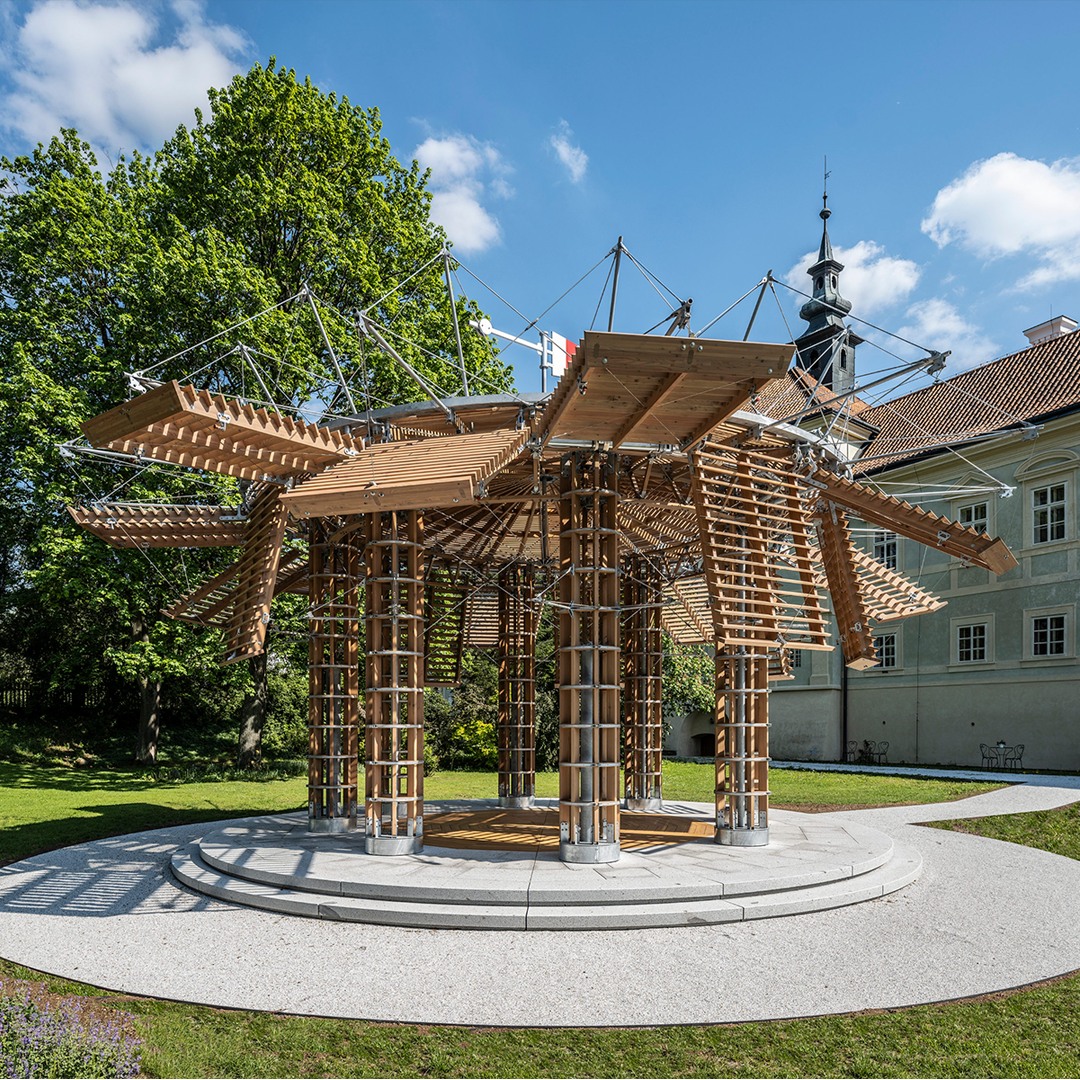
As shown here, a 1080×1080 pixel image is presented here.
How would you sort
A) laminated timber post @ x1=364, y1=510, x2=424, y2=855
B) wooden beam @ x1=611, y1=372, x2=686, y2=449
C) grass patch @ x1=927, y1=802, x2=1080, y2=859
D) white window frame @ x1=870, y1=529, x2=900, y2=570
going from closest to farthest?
wooden beam @ x1=611, y1=372, x2=686, y2=449 → laminated timber post @ x1=364, y1=510, x2=424, y2=855 → grass patch @ x1=927, y1=802, x2=1080, y2=859 → white window frame @ x1=870, y1=529, x2=900, y2=570

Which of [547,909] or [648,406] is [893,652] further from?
[547,909]

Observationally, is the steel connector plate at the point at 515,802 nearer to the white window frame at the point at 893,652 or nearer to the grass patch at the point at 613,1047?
the grass patch at the point at 613,1047

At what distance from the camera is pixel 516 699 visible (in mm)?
17328

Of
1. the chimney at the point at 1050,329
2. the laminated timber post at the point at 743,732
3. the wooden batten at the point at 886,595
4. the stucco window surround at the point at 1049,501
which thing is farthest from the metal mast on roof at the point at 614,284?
the chimney at the point at 1050,329

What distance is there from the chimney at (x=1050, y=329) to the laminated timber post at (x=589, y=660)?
31049mm

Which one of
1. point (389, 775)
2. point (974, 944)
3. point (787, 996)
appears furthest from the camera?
point (389, 775)

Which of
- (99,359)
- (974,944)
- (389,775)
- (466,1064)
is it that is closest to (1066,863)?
(974,944)

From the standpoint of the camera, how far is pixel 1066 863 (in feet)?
42.0

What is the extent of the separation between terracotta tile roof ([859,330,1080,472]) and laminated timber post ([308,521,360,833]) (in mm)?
20905

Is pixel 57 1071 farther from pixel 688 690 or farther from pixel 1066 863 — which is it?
pixel 688 690

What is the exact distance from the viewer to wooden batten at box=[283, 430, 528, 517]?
942 centimetres

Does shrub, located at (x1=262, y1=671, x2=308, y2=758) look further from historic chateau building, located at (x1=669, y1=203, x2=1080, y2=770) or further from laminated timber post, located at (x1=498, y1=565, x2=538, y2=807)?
historic chateau building, located at (x1=669, y1=203, x2=1080, y2=770)

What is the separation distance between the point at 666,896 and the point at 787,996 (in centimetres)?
241

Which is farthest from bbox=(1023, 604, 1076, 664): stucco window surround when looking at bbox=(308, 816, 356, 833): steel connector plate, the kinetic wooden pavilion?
bbox=(308, 816, 356, 833): steel connector plate
